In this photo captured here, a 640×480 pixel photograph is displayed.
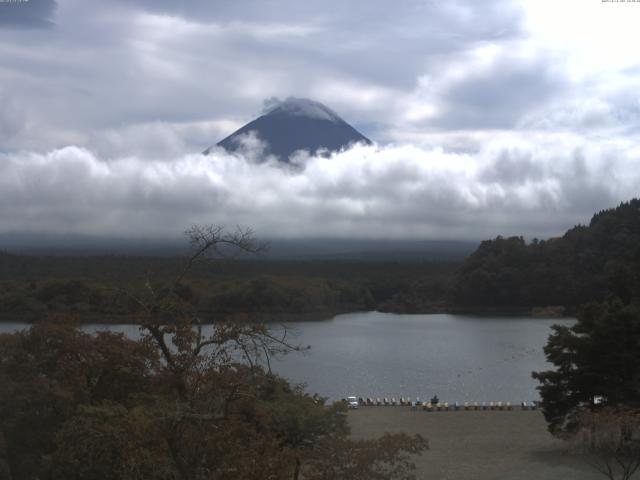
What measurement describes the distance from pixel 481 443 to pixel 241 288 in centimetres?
2832

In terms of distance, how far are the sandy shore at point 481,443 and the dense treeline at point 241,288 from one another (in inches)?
476

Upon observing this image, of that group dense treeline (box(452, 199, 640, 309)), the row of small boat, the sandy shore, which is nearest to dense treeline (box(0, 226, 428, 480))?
the sandy shore

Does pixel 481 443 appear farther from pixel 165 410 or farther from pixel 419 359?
pixel 419 359

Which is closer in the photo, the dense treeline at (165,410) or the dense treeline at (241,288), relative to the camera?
the dense treeline at (165,410)

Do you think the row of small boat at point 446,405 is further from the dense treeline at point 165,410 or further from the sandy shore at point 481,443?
the dense treeline at point 165,410

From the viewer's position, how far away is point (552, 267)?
165 feet

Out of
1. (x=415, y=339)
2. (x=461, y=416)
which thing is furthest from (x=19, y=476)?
(x=415, y=339)

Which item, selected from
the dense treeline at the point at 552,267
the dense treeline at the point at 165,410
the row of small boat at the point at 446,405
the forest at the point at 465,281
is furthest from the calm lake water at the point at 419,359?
the dense treeline at the point at 552,267

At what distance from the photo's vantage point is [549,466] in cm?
1117

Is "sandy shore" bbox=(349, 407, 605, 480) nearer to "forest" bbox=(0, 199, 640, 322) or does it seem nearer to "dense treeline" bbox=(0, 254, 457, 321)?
"dense treeline" bbox=(0, 254, 457, 321)

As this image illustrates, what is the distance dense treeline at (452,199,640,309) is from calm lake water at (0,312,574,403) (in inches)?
306

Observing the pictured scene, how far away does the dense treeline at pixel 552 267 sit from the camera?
4847 cm

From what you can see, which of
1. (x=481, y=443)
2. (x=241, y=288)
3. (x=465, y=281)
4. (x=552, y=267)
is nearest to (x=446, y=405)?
(x=481, y=443)

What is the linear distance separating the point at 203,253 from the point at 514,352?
2571cm
